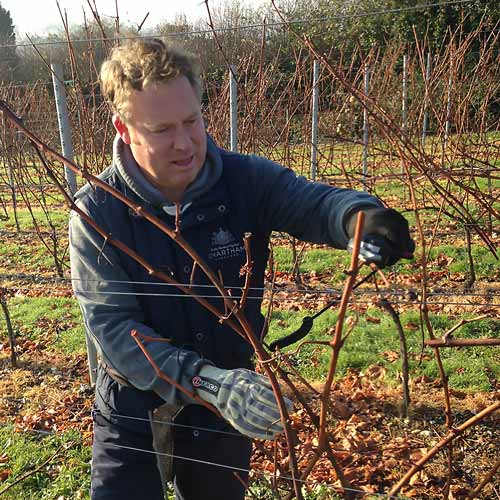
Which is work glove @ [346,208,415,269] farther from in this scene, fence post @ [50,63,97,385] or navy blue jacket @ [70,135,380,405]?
fence post @ [50,63,97,385]

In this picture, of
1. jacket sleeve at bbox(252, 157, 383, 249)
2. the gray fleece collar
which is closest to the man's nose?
the gray fleece collar

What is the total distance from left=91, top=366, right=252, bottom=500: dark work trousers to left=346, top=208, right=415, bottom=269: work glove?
815 mm

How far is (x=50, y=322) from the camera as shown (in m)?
4.75

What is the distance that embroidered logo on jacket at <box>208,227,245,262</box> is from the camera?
5.33 feet

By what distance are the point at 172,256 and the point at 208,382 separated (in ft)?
1.37

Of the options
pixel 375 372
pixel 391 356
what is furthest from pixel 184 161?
pixel 391 356

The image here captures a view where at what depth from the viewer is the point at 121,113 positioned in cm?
153

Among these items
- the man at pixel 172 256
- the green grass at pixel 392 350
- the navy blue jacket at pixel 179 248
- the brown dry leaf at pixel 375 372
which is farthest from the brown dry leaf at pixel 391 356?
the navy blue jacket at pixel 179 248

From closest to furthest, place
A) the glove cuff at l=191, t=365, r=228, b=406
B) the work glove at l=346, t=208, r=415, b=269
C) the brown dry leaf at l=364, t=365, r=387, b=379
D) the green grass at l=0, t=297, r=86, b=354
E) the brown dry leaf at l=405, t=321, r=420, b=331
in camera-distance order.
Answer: the work glove at l=346, t=208, r=415, b=269 → the glove cuff at l=191, t=365, r=228, b=406 → the brown dry leaf at l=364, t=365, r=387, b=379 → the brown dry leaf at l=405, t=321, r=420, b=331 → the green grass at l=0, t=297, r=86, b=354

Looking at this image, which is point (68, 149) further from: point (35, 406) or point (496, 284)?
point (496, 284)

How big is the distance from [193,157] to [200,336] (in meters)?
0.53

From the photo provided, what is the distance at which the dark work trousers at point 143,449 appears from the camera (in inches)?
66.6

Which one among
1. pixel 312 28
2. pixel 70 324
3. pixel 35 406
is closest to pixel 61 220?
pixel 70 324

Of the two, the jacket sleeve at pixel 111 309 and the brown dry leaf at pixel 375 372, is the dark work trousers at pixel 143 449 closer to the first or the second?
the jacket sleeve at pixel 111 309
